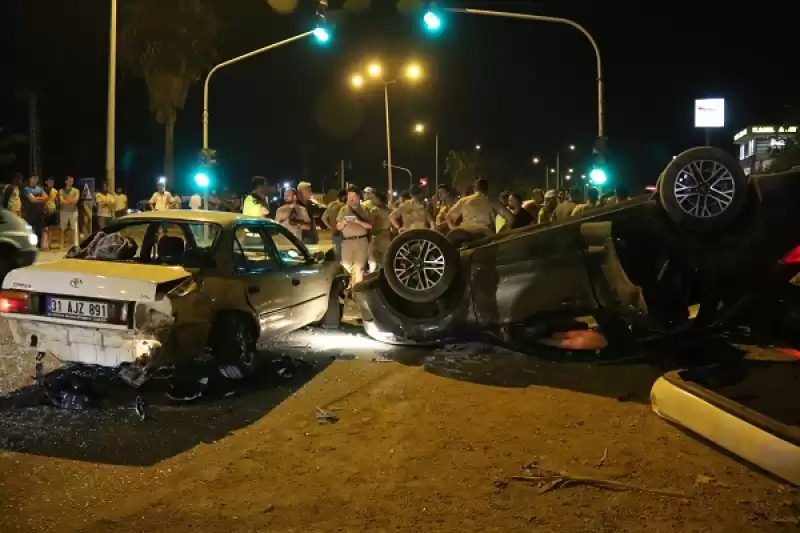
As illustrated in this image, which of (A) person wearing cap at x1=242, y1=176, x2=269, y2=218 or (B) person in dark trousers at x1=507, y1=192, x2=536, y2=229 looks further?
(A) person wearing cap at x1=242, y1=176, x2=269, y2=218

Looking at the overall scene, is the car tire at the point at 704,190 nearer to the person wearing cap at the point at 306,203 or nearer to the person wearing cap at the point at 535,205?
the person wearing cap at the point at 535,205

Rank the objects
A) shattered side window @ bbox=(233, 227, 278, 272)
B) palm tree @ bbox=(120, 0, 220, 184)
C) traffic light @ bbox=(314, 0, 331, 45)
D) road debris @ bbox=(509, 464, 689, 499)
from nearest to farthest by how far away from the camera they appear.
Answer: road debris @ bbox=(509, 464, 689, 499)
shattered side window @ bbox=(233, 227, 278, 272)
traffic light @ bbox=(314, 0, 331, 45)
palm tree @ bbox=(120, 0, 220, 184)

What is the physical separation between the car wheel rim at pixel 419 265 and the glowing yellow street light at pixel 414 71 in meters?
17.0

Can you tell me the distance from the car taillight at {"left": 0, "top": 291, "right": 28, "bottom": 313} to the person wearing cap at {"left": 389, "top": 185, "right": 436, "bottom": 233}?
584cm

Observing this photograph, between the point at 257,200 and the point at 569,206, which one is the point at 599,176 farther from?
the point at 257,200

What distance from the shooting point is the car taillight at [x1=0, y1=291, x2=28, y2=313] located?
6312 millimetres

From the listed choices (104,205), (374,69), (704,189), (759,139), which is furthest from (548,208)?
(759,139)

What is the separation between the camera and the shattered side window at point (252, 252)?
744cm

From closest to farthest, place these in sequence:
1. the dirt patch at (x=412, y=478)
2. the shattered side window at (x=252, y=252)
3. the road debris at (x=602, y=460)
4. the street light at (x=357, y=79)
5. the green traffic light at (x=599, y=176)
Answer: the dirt patch at (x=412, y=478) → the road debris at (x=602, y=460) → the shattered side window at (x=252, y=252) → the green traffic light at (x=599, y=176) → the street light at (x=357, y=79)

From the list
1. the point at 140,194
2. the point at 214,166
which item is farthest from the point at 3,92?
the point at 214,166

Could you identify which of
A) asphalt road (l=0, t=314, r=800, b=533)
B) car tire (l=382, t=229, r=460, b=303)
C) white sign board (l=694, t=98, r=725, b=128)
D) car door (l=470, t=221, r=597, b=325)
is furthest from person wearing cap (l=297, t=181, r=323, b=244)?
white sign board (l=694, t=98, r=725, b=128)

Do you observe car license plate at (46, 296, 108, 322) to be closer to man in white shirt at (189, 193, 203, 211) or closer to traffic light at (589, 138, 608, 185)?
traffic light at (589, 138, 608, 185)

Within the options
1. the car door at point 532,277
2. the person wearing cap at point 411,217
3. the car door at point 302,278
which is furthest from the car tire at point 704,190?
the person wearing cap at point 411,217

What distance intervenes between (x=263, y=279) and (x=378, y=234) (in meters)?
4.47
